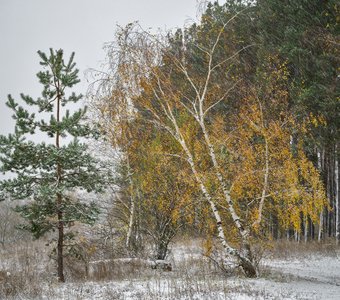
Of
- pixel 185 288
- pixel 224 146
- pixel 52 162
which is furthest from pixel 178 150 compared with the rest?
pixel 185 288

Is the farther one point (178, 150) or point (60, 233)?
point (178, 150)

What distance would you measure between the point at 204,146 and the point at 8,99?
266 inches

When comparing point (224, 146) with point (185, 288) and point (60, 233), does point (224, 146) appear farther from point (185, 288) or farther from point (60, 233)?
point (185, 288)

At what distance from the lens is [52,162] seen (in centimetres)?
1145

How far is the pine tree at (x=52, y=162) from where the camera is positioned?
11.2 m

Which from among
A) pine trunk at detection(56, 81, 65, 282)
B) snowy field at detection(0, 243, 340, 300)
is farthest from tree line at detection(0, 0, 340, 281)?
snowy field at detection(0, 243, 340, 300)

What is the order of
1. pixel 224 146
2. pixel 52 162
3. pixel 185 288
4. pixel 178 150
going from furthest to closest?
1. pixel 178 150
2. pixel 224 146
3. pixel 52 162
4. pixel 185 288

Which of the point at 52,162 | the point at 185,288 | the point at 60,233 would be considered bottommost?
the point at 185,288

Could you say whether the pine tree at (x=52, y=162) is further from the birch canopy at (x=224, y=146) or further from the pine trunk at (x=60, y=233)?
the birch canopy at (x=224, y=146)

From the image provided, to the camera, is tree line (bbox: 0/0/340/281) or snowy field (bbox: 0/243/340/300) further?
tree line (bbox: 0/0/340/281)

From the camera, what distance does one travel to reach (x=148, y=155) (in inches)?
635

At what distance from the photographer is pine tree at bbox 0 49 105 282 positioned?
11.2 metres

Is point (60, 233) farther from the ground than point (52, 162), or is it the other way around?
point (52, 162)

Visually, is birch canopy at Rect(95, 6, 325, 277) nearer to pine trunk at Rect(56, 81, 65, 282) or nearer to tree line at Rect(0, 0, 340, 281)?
tree line at Rect(0, 0, 340, 281)
